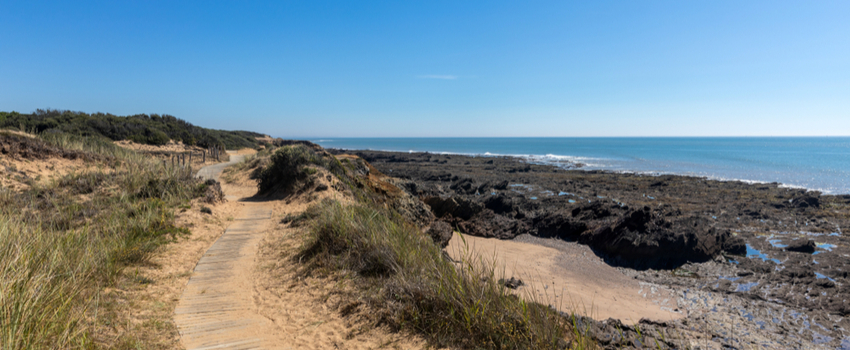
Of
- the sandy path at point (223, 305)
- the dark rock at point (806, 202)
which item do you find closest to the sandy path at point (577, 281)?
the sandy path at point (223, 305)

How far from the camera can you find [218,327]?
13.8 feet

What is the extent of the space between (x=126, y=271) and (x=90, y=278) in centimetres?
87

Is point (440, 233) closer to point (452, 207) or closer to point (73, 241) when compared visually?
point (452, 207)

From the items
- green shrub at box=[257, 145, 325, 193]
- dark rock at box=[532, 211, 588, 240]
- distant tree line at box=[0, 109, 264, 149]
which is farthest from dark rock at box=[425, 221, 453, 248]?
distant tree line at box=[0, 109, 264, 149]

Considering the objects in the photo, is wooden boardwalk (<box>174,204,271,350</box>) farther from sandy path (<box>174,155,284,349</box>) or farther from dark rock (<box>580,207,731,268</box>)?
dark rock (<box>580,207,731,268</box>)

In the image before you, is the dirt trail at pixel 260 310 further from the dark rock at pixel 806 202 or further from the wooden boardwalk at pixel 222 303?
the dark rock at pixel 806 202

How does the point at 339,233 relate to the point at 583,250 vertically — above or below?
above

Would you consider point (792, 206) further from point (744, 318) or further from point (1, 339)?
point (1, 339)

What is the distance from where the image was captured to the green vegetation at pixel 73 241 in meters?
3.00

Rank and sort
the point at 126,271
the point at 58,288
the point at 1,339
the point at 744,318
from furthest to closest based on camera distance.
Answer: the point at 744,318 → the point at 126,271 → the point at 58,288 → the point at 1,339

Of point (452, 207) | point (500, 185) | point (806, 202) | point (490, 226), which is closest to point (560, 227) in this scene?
point (490, 226)

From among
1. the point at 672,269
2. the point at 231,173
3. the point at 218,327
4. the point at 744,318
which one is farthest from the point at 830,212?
the point at 231,173

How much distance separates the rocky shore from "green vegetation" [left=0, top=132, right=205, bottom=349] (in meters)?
5.43

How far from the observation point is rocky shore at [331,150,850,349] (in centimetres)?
→ 629
